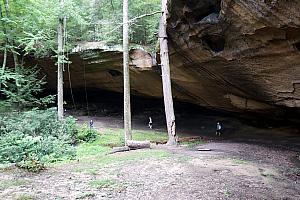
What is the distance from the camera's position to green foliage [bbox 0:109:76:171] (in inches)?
475

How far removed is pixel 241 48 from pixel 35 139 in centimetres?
977

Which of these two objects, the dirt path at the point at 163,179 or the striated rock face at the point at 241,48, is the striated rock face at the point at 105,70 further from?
the dirt path at the point at 163,179

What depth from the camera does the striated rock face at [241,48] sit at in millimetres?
11141

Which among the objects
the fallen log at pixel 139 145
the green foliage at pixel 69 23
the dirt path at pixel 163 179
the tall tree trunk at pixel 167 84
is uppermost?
the green foliage at pixel 69 23

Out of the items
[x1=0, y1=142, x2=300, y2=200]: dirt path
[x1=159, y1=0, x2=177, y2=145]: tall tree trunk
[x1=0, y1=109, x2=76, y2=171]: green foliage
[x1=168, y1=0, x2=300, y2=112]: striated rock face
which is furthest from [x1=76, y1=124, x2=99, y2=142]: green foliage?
[x1=0, y1=142, x2=300, y2=200]: dirt path

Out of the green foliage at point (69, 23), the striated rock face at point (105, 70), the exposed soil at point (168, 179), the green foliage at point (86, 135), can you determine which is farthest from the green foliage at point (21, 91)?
the exposed soil at point (168, 179)

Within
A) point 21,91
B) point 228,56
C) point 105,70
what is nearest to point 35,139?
point 21,91

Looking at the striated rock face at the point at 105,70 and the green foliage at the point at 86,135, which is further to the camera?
the striated rock face at the point at 105,70

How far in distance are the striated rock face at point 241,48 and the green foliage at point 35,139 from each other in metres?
7.86

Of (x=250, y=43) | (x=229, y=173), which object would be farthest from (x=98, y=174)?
(x=250, y=43)

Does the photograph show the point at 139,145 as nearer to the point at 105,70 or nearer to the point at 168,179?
the point at 168,179

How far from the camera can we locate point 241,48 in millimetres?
14344

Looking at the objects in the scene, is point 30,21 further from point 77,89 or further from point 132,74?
point 77,89

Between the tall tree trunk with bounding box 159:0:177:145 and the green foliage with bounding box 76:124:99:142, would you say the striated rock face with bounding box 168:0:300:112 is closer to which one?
the tall tree trunk with bounding box 159:0:177:145
